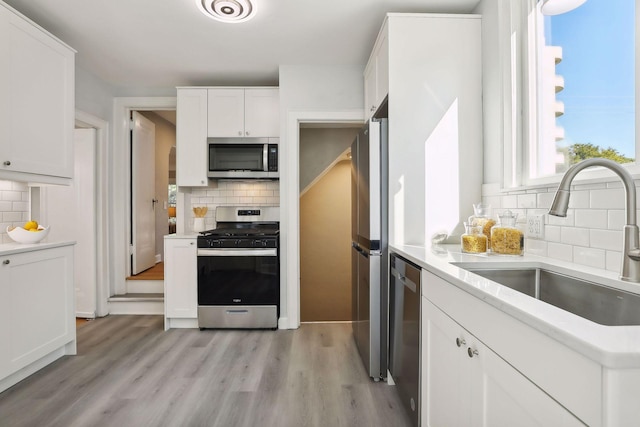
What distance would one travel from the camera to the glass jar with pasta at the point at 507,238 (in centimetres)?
158

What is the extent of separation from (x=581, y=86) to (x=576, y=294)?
90cm

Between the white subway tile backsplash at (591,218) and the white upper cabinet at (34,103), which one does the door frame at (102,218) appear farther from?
the white subway tile backsplash at (591,218)

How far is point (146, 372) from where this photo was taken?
91.5 inches

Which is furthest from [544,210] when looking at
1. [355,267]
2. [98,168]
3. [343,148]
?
[98,168]

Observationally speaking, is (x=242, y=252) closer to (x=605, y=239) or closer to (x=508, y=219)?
(x=508, y=219)

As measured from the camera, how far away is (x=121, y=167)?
12.3 feet

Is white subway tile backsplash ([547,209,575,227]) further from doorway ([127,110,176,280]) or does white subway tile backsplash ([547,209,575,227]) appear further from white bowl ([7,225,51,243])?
doorway ([127,110,176,280])

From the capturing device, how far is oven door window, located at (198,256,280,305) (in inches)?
123

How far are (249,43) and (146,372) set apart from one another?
258 cm

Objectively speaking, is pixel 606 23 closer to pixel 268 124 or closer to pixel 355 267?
pixel 355 267

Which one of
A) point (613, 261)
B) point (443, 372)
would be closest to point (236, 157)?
point (443, 372)

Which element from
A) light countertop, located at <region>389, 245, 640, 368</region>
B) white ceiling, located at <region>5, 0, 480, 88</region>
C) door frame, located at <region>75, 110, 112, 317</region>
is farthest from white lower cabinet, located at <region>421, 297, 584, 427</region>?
door frame, located at <region>75, 110, 112, 317</region>

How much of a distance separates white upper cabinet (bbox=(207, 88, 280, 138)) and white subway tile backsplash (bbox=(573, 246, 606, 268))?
8.74 feet

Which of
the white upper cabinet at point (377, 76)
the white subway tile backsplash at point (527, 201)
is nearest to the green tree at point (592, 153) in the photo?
the white subway tile backsplash at point (527, 201)
